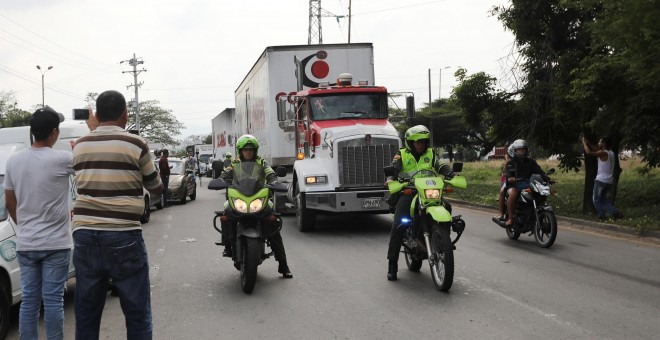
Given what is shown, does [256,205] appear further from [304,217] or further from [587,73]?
[587,73]

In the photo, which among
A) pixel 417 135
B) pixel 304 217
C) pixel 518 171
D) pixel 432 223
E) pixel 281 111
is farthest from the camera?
pixel 281 111

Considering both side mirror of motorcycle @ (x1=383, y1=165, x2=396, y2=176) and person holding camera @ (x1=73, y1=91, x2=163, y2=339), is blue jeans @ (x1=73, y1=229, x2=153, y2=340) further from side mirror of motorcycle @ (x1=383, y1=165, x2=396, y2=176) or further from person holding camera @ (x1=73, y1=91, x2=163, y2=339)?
side mirror of motorcycle @ (x1=383, y1=165, x2=396, y2=176)

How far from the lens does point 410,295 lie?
23.5 feet

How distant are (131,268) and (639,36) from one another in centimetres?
894

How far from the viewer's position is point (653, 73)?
9852 millimetres

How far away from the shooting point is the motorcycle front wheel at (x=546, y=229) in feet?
33.5

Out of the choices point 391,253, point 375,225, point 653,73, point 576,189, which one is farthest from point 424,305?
point 576,189

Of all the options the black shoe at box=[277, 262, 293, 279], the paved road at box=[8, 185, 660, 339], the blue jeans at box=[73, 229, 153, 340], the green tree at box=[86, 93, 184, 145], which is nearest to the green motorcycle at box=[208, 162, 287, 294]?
the paved road at box=[8, 185, 660, 339]

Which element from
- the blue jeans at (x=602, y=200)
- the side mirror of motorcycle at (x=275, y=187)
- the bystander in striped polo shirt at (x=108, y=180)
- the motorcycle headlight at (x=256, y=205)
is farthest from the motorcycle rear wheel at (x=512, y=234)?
the bystander in striped polo shirt at (x=108, y=180)

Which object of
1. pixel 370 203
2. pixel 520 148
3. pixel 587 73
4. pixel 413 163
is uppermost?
pixel 587 73

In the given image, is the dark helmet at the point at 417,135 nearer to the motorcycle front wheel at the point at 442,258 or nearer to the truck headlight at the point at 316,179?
the motorcycle front wheel at the point at 442,258

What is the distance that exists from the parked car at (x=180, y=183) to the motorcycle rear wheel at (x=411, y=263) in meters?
14.2

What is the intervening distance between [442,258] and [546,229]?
150 inches

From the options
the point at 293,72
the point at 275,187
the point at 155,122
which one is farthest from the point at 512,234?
the point at 155,122
